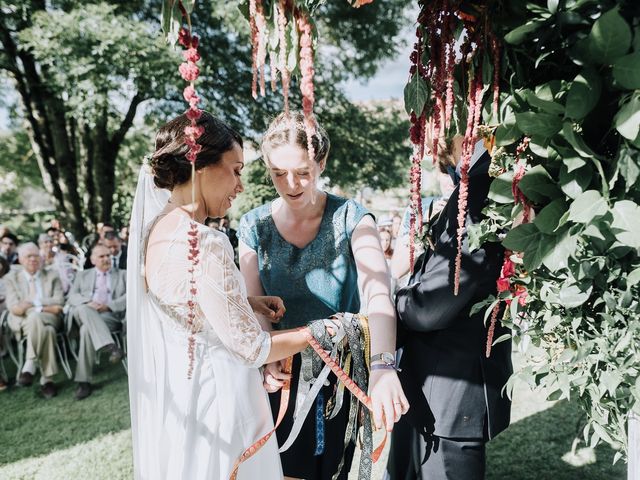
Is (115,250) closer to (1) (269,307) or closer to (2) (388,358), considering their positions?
(1) (269,307)

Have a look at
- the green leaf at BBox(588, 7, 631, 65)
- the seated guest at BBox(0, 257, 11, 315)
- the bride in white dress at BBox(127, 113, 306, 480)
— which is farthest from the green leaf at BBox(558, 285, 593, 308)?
the seated guest at BBox(0, 257, 11, 315)

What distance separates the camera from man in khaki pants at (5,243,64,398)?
6.04 metres

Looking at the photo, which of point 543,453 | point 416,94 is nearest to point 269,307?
point 416,94

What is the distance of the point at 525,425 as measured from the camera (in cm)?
450

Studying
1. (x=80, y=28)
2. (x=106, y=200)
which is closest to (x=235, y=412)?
(x=80, y=28)

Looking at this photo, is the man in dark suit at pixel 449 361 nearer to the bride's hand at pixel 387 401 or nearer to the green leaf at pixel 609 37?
the bride's hand at pixel 387 401

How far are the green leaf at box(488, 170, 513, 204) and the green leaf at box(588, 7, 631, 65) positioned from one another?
393 millimetres

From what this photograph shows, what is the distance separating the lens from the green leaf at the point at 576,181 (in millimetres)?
1117

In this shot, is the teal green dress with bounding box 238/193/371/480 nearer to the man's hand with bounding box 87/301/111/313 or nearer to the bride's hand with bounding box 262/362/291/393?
the bride's hand with bounding box 262/362/291/393

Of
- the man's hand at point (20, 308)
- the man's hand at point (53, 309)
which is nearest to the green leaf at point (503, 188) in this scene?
the man's hand at point (53, 309)

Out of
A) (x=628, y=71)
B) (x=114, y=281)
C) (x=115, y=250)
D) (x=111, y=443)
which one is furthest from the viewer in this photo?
(x=115, y=250)

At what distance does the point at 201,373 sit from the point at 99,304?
5.36 meters

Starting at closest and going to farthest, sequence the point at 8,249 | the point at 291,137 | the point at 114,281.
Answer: the point at 291,137 → the point at 114,281 → the point at 8,249

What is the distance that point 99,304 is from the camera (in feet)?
21.9
